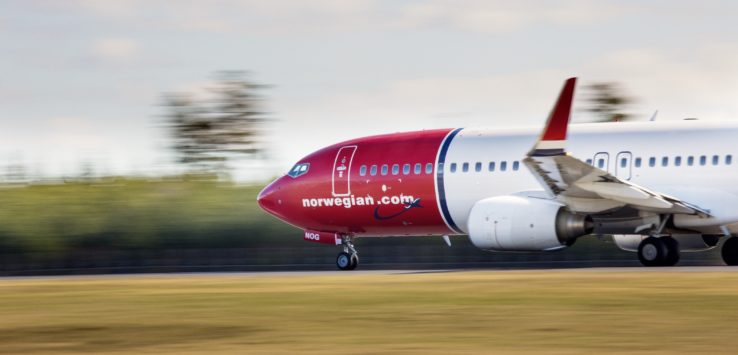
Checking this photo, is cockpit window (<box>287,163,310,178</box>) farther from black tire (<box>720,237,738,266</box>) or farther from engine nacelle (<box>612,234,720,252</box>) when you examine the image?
black tire (<box>720,237,738,266</box>)

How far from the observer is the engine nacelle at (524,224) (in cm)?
2661

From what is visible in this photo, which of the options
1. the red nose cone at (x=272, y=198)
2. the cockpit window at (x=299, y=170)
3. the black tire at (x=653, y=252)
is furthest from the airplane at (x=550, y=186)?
the red nose cone at (x=272, y=198)

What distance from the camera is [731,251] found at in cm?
2897

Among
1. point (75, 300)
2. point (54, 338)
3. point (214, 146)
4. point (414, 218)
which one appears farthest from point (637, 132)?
point (214, 146)

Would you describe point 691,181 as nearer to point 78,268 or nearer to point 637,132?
point 637,132

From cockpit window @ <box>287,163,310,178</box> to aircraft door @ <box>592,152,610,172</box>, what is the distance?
7.89 meters

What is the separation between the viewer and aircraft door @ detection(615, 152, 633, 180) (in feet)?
90.5

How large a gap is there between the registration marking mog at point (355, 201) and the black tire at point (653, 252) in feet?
18.7

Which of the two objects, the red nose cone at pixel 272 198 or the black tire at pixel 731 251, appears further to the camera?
the red nose cone at pixel 272 198

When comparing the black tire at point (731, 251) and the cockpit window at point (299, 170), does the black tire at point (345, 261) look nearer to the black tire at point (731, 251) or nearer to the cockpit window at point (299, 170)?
the cockpit window at point (299, 170)

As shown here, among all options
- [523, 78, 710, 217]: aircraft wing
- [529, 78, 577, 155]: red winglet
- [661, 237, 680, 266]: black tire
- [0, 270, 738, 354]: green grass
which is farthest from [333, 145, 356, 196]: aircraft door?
[0, 270, 738, 354]: green grass

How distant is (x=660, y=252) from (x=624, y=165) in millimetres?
2048

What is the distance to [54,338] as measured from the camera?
42.1ft

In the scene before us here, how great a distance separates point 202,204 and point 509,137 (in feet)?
73.6
